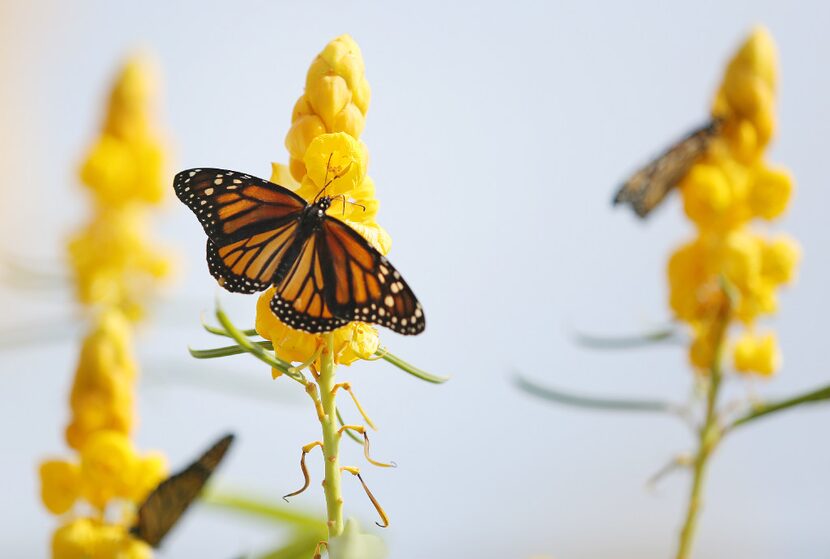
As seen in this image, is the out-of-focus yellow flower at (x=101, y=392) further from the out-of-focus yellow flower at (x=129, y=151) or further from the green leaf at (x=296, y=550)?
the out-of-focus yellow flower at (x=129, y=151)

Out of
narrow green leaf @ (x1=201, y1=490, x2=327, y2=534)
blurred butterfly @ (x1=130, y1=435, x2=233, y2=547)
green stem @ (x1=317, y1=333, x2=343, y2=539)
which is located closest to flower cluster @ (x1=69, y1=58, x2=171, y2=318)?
narrow green leaf @ (x1=201, y1=490, x2=327, y2=534)

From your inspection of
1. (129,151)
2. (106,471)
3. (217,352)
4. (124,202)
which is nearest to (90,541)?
(106,471)

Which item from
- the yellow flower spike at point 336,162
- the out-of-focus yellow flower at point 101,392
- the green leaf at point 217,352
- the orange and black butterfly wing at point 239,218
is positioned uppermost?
the yellow flower spike at point 336,162

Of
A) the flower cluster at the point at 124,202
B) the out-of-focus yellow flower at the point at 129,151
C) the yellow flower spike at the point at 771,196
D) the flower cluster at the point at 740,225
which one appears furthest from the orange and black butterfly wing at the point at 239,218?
the out-of-focus yellow flower at the point at 129,151

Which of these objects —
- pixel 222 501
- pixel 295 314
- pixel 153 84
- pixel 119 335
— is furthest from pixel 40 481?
pixel 153 84

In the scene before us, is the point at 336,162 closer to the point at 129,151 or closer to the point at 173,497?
the point at 173,497

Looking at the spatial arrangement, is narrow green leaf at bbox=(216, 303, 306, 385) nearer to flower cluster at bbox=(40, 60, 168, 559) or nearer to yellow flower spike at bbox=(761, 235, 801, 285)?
flower cluster at bbox=(40, 60, 168, 559)
